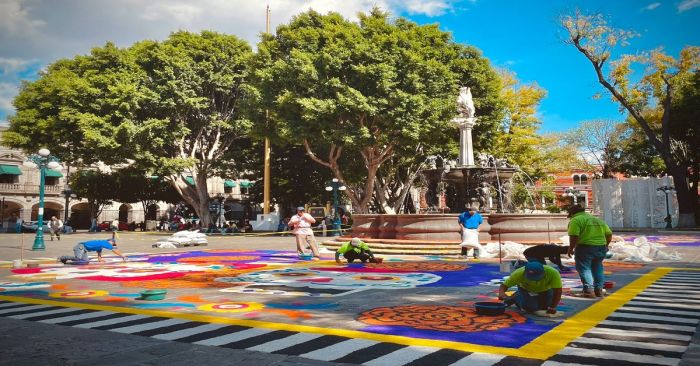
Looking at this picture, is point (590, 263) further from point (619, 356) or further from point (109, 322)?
point (109, 322)

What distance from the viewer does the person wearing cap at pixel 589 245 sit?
7.66 metres

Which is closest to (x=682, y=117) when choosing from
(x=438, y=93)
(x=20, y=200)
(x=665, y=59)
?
(x=665, y=59)

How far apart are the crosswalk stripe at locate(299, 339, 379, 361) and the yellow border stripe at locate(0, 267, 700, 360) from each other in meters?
0.20

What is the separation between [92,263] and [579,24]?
101 ft

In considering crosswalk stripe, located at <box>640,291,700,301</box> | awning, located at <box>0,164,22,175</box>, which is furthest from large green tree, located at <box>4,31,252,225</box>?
crosswalk stripe, located at <box>640,291,700,301</box>

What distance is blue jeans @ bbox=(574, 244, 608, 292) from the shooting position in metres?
7.68

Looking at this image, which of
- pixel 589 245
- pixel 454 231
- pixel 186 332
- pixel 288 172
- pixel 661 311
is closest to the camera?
pixel 186 332

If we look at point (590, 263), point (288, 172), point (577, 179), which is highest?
point (577, 179)

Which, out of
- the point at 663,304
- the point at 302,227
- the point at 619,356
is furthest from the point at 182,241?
the point at 619,356

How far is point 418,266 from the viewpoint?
525 inches

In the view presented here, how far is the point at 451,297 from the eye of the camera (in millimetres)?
Result: 8211

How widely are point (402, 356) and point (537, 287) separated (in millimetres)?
2842

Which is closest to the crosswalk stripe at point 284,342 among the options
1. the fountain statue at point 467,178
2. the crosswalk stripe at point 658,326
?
the crosswalk stripe at point 658,326

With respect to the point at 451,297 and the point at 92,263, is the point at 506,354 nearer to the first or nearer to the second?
the point at 451,297
